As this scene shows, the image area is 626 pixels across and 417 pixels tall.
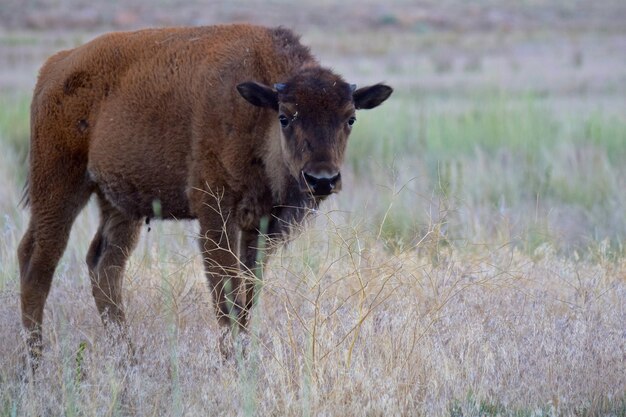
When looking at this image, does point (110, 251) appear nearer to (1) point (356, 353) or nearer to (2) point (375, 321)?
(2) point (375, 321)

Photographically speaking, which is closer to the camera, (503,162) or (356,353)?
(356,353)

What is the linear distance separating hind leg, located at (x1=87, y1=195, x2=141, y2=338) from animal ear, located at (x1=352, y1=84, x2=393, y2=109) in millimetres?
1942

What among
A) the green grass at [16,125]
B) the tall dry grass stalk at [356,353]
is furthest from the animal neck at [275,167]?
the green grass at [16,125]

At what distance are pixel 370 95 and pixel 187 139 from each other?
1.29 meters

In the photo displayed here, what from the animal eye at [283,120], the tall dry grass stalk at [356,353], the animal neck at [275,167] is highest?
the animal eye at [283,120]

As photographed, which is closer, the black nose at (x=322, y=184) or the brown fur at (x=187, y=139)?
the black nose at (x=322, y=184)

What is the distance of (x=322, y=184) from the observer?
6.73 m

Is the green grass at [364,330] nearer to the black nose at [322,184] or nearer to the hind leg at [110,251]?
the hind leg at [110,251]

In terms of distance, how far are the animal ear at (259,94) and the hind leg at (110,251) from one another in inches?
63.5

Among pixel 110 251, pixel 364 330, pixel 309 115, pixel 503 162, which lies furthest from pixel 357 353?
pixel 503 162

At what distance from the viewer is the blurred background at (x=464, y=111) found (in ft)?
34.2

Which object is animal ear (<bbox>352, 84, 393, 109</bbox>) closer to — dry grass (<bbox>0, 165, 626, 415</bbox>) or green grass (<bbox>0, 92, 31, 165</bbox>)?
dry grass (<bbox>0, 165, 626, 415</bbox>)

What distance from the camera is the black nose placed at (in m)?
6.73

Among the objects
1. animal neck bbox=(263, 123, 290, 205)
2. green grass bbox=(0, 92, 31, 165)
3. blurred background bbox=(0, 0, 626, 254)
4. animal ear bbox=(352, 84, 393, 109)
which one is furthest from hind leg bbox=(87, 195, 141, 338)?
green grass bbox=(0, 92, 31, 165)
